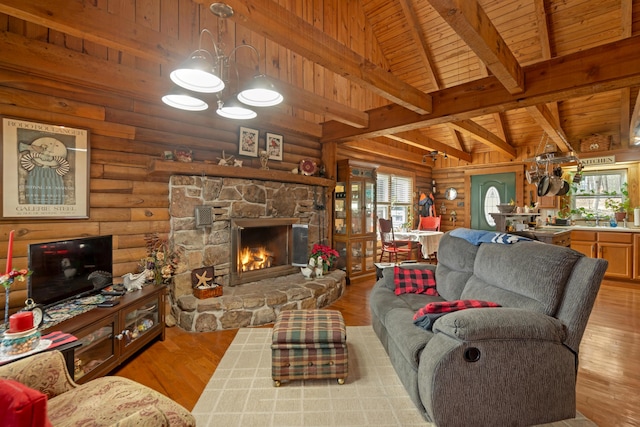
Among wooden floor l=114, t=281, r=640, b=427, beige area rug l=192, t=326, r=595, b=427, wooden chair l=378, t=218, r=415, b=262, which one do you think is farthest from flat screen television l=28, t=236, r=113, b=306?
wooden chair l=378, t=218, r=415, b=262

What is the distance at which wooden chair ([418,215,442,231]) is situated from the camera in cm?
683

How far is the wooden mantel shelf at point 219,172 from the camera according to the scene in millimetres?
3072

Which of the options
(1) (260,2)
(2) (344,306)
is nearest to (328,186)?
(2) (344,306)

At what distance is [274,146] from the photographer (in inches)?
168

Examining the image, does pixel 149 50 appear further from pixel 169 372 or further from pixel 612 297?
pixel 612 297

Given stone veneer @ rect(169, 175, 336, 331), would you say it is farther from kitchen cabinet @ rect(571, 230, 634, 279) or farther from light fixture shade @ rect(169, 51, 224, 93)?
kitchen cabinet @ rect(571, 230, 634, 279)

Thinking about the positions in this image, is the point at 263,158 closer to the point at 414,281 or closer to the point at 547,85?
the point at 414,281

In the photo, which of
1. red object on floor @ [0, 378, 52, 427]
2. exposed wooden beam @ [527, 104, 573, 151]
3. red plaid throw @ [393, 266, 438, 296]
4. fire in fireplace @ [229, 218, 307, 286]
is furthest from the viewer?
exposed wooden beam @ [527, 104, 573, 151]

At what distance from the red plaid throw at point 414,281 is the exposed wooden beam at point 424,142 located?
8.64 ft

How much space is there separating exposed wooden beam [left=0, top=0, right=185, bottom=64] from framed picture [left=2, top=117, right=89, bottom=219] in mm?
932

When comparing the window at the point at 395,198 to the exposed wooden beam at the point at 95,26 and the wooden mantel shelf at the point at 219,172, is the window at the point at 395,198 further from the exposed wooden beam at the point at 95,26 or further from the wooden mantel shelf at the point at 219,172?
the exposed wooden beam at the point at 95,26

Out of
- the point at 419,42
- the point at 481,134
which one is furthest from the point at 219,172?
the point at 481,134

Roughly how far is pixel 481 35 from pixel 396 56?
402cm

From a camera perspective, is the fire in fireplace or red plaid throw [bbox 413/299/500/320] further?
the fire in fireplace
